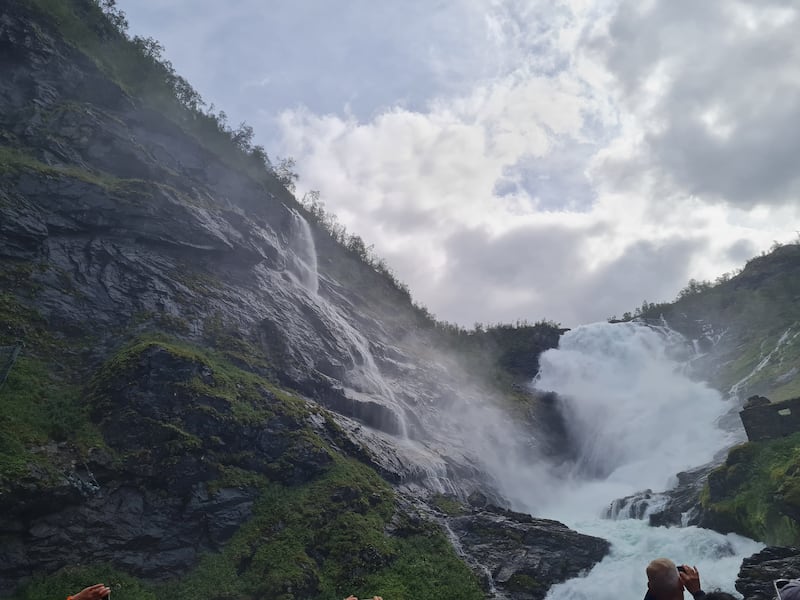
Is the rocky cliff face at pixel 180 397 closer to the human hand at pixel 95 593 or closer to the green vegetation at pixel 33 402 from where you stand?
the green vegetation at pixel 33 402

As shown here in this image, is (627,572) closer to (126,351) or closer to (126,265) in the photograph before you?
(126,351)

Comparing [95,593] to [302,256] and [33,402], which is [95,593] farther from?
[302,256]

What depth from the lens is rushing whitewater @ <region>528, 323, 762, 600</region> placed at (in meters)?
21.4

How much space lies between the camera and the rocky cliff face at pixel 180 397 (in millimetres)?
18344

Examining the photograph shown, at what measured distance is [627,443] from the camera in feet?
153

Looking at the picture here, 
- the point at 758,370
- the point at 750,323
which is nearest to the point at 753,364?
the point at 758,370

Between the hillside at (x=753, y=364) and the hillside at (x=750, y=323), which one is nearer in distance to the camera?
the hillside at (x=753, y=364)

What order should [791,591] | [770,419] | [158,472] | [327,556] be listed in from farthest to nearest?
[770,419] < [327,556] < [158,472] < [791,591]

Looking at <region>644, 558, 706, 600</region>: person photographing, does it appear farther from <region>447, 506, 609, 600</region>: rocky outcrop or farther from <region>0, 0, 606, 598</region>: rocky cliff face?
<region>447, 506, 609, 600</region>: rocky outcrop

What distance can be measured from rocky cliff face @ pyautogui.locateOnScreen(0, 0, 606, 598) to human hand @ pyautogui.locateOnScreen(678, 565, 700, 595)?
55.4ft

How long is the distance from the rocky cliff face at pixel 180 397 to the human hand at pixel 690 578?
16.9m

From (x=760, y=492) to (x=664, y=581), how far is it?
906 inches

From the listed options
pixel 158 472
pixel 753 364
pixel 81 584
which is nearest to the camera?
pixel 81 584

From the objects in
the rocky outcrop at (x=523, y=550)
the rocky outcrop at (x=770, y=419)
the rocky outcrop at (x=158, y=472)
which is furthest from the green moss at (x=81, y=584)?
the rocky outcrop at (x=770, y=419)
